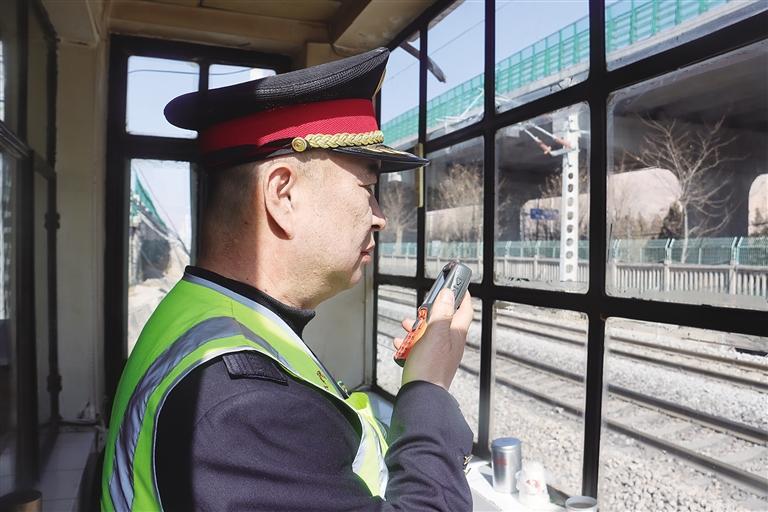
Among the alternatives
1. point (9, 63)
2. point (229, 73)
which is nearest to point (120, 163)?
point (229, 73)

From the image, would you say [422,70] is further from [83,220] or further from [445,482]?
[445,482]

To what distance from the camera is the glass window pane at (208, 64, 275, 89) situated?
352cm

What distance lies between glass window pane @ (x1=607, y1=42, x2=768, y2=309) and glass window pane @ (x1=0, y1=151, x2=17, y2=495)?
2064mm

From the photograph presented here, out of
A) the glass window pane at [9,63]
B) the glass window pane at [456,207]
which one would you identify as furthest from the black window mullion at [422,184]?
the glass window pane at [9,63]

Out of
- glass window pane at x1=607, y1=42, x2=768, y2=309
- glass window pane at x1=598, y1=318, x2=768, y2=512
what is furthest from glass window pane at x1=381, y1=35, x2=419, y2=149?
glass window pane at x1=598, y1=318, x2=768, y2=512

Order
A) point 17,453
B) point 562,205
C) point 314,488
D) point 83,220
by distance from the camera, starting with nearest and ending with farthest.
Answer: point 314,488, point 562,205, point 17,453, point 83,220

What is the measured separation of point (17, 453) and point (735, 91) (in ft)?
8.97

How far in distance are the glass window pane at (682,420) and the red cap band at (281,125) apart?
993 millimetres

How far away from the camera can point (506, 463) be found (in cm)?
196

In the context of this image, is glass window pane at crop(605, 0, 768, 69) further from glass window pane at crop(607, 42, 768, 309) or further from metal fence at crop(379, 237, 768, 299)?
metal fence at crop(379, 237, 768, 299)

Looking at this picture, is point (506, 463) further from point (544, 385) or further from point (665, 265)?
point (665, 265)

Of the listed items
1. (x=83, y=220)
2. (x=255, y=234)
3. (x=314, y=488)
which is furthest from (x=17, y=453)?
(x=314, y=488)

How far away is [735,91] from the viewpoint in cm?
130

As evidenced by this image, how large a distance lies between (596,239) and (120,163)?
2816 mm
